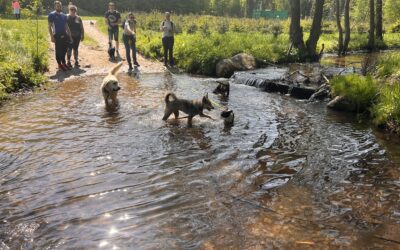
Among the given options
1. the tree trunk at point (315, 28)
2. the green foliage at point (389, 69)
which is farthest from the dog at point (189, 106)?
the tree trunk at point (315, 28)

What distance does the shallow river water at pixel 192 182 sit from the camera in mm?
4406

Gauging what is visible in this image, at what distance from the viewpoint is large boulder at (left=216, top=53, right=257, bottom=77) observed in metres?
16.4

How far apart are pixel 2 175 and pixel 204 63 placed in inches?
473

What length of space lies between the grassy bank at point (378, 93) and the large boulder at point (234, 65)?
5.69 meters

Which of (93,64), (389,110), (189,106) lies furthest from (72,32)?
(389,110)

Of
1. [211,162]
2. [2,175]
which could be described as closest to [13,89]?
[2,175]

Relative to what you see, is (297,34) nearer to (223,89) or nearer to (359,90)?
(223,89)

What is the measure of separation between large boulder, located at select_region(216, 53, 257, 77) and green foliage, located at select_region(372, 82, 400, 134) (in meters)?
7.95

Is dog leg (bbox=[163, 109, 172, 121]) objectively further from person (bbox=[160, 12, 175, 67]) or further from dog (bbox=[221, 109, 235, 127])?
person (bbox=[160, 12, 175, 67])

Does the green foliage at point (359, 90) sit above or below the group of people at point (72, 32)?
below

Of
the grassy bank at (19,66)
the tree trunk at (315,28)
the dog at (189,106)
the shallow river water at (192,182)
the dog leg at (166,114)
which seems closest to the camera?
the shallow river water at (192,182)

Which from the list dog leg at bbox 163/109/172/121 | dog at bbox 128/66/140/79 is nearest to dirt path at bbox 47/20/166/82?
dog at bbox 128/66/140/79

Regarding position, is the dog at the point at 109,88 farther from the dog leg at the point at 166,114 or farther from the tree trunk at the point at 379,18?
the tree trunk at the point at 379,18

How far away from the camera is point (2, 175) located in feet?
19.1
